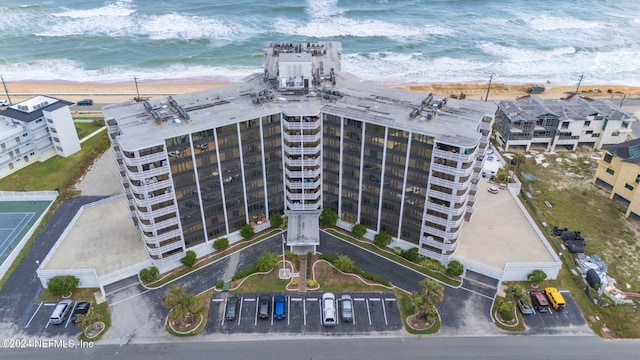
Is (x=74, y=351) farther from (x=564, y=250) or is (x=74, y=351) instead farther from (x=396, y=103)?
(x=564, y=250)

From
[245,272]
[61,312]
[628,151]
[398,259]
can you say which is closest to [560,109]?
[628,151]

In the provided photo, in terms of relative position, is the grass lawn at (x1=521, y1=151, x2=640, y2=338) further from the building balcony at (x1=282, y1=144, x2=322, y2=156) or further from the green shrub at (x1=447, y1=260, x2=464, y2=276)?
the building balcony at (x1=282, y1=144, x2=322, y2=156)

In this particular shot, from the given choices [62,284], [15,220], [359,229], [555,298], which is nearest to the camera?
[62,284]

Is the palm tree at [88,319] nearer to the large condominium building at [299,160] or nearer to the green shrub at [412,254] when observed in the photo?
the large condominium building at [299,160]

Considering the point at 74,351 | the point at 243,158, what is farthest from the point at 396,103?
the point at 74,351

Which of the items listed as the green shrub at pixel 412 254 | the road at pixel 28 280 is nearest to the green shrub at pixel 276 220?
the green shrub at pixel 412 254

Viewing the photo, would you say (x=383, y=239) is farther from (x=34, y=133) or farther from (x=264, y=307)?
(x=34, y=133)
